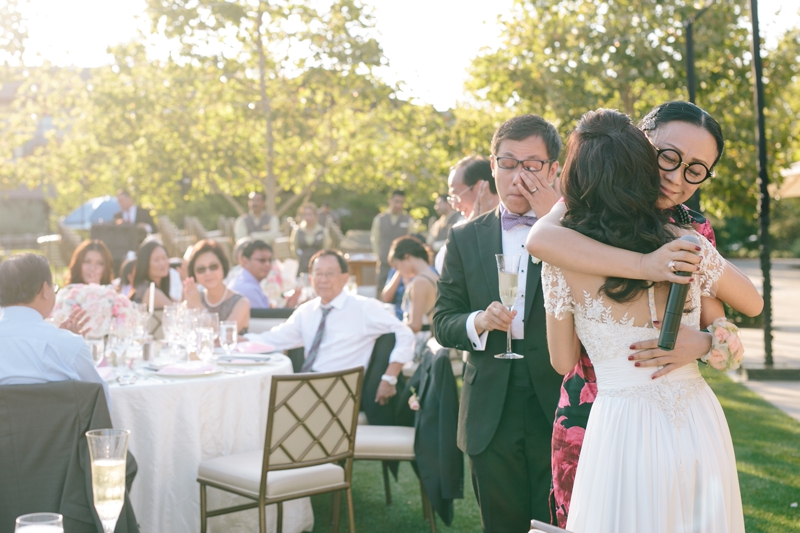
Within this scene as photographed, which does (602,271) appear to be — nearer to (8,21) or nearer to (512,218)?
(512,218)

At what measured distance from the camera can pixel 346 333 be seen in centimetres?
570

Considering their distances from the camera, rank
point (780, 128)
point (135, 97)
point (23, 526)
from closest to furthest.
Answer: point (23, 526) → point (780, 128) → point (135, 97)

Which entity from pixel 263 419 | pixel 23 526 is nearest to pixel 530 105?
pixel 263 419

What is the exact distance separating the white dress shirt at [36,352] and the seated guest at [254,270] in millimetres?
4380

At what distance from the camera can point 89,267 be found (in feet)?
23.4

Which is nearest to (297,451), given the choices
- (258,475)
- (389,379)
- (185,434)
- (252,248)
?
(258,475)

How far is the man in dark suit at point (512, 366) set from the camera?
304 centimetres

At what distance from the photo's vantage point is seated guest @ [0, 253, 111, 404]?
3.73 m

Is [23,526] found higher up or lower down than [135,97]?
lower down

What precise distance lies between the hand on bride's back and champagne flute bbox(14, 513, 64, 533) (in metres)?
1.43

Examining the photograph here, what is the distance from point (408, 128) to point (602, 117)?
1377 cm

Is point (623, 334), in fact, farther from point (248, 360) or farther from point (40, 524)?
point (248, 360)

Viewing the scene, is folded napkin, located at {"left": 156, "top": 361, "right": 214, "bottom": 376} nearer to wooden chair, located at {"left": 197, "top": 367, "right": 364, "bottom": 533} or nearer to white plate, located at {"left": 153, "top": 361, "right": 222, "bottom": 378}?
white plate, located at {"left": 153, "top": 361, "right": 222, "bottom": 378}

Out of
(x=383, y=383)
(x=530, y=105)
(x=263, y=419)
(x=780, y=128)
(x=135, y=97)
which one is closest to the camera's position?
(x=263, y=419)
